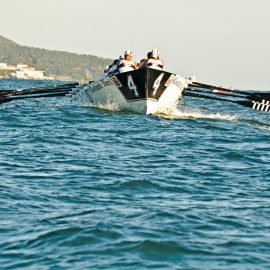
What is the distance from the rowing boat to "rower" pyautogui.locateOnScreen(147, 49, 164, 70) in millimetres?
827

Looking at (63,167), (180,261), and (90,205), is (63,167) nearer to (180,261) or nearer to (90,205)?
(90,205)

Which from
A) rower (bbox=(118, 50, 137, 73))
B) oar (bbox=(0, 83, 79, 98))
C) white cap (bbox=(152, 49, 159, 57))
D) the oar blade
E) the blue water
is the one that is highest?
white cap (bbox=(152, 49, 159, 57))

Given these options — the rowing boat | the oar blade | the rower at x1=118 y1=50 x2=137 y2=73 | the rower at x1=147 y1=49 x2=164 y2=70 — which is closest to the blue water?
the rowing boat

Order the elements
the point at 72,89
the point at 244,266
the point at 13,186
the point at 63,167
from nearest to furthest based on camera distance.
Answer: the point at 244,266, the point at 13,186, the point at 63,167, the point at 72,89

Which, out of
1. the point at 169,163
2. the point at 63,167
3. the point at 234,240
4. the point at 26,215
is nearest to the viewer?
the point at 234,240

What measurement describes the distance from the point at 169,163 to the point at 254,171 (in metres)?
Result: 1.53

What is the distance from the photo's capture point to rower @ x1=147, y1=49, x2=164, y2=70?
879 inches

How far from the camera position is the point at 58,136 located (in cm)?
1608

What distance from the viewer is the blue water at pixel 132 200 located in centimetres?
702

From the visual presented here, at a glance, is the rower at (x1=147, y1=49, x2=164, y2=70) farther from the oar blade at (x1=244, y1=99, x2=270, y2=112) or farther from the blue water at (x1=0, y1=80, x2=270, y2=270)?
the blue water at (x1=0, y1=80, x2=270, y2=270)

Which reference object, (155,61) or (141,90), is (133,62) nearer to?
(155,61)

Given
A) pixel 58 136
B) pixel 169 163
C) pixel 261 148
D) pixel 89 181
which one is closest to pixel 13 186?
pixel 89 181

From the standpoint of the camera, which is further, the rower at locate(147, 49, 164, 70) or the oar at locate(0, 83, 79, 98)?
the oar at locate(0, 83, 79, 98)

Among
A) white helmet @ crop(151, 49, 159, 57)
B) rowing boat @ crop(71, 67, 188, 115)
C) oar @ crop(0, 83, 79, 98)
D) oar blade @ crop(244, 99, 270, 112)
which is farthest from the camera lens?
oar @ crop(0, 83, 79, 98)
